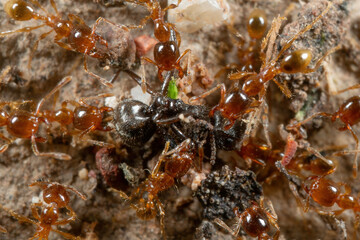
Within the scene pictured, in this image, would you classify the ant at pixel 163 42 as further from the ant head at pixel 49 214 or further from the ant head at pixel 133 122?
the ant head at pixel 49 214

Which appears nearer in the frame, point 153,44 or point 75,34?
point 75,34

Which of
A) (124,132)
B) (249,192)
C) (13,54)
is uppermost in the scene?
(13,54)

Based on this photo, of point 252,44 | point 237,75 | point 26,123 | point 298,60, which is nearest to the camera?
point 298,60

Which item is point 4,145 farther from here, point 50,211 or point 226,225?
point 226,225

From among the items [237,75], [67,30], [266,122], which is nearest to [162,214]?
[266,122]

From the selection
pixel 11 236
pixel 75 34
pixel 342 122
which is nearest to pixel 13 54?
pixel 75 34

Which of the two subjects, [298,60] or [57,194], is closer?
[298,60]

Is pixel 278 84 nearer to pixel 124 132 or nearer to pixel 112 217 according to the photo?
pixel 124 132
